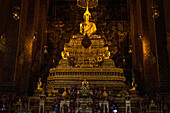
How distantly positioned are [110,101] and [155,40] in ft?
9.74

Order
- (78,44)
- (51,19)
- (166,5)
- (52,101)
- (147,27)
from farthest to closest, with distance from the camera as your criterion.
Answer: (51,19), (78,44), (147,27), (166,5), (52,101)

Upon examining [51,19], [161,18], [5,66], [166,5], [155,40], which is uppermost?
[51,19]

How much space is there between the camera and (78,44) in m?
12.1

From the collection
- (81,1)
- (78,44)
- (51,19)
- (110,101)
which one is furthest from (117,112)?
(51,19)

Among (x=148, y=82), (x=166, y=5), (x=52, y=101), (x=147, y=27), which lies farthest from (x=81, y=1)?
(x=52, y=101)

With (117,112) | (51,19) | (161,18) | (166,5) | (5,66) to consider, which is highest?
(51,19)

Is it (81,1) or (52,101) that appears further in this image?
(81,1)

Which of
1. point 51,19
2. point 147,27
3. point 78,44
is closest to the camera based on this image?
point 147,27

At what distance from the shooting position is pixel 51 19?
14.2 meters

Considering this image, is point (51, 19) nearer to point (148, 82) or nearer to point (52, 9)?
point (52, 9)

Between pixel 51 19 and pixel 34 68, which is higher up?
pixel 51 19

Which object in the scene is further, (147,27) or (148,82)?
(147,27)

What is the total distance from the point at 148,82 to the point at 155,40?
2.07m

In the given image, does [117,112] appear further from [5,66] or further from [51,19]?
[51,19]
